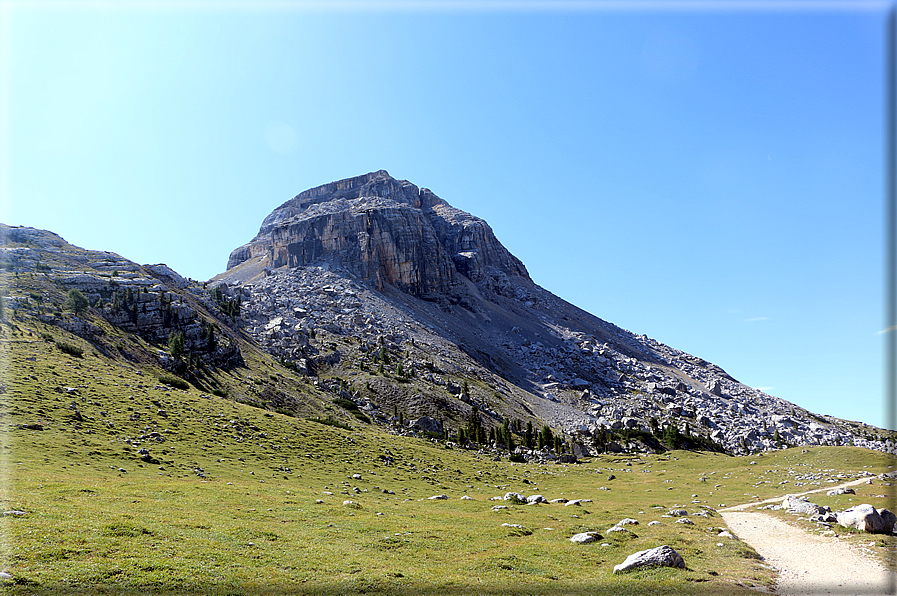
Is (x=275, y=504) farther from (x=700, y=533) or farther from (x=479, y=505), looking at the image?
(x=700, y=533)

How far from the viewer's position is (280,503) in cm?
3194

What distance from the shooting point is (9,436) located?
39469mm

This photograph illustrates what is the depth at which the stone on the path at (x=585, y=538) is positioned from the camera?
24688mm

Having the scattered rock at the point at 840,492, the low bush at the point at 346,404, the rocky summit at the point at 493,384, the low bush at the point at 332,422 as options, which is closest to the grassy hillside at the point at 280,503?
the scattered rock at the point at 840,492

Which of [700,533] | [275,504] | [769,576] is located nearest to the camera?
[769,576]

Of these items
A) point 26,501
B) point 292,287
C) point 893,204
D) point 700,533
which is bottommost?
point 700,533

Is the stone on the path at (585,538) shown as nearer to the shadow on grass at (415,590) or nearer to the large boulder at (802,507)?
the shadow on grass at (415,590)

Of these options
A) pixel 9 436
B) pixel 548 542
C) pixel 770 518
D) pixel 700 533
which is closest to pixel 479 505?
pixel 548 542

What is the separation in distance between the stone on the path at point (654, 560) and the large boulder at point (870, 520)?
15.2m

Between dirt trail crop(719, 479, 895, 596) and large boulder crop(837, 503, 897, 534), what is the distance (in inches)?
98.1

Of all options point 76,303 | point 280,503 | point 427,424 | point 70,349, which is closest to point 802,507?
point 280,503

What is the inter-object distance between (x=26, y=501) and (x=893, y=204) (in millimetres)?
40349

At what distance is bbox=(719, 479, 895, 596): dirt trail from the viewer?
58.8 feet

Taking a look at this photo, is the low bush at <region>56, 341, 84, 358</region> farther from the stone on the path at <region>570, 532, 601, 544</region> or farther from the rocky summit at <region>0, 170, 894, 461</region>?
the stone on the path at <region>570, 532, 601, 544</region>
